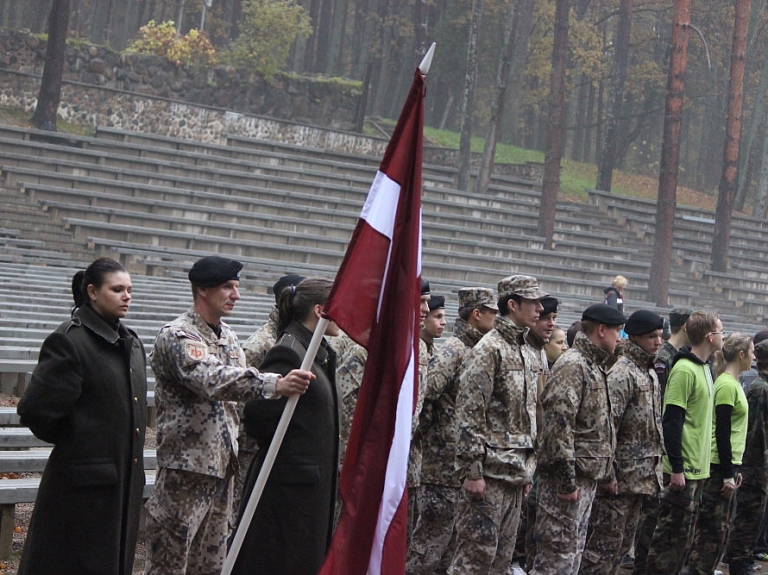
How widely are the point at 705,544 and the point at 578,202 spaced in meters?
31.4

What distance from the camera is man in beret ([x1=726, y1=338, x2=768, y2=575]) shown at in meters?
9.14

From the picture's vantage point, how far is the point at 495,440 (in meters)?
6.82

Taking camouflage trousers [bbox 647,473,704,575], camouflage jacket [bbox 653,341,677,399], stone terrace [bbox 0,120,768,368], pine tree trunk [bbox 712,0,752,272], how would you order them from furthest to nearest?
pine tree trunk [bbox 712,0,752,272]
stone terrace [bbox 0,120,768,368]
camouflage jacket [bbox 653,341,677,399]
camouflage trousers [bbox 647,473,704,575]

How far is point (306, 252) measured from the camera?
25.2m

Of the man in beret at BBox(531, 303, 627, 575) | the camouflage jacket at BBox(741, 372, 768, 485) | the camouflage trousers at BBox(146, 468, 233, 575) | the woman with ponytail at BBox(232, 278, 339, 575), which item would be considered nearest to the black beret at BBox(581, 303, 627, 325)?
the man in beret at BBox(531, 303, 627, 575)

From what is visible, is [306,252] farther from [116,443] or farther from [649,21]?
[649,21]

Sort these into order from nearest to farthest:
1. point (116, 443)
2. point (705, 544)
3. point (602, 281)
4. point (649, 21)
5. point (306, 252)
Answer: point (116, 443) < point (705, 544) < point (306, 252) < point (602, 281) < point (649, 21)

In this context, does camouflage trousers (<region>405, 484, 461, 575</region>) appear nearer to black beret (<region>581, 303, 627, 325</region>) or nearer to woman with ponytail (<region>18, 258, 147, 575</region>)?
black beret (<region>581, 303, 627, 325</region>)

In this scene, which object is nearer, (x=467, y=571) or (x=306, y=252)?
(x=467, y=571)

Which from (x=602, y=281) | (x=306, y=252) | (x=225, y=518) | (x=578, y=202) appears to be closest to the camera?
(x=225, y=518)

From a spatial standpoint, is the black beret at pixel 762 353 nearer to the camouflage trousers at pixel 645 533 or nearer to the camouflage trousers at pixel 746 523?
the camouflage trousers at pixel 746 523

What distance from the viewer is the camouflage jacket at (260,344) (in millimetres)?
6891

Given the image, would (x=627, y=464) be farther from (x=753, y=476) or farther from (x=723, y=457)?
(x=753, y=476)

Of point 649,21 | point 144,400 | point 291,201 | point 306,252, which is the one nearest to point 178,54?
point 291,201
